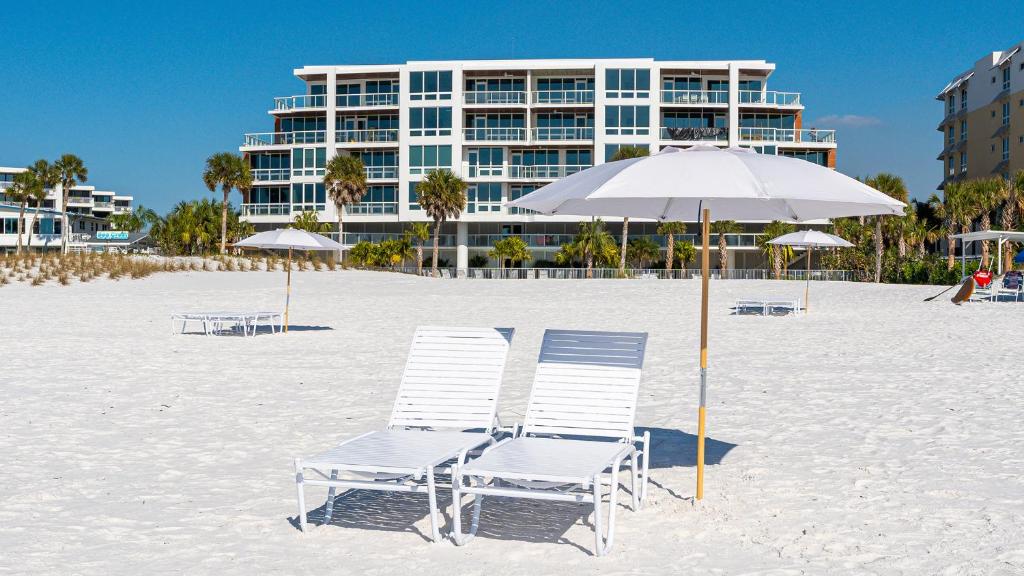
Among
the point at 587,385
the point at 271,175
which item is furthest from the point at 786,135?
the point at 587,385

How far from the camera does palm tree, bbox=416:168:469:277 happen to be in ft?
197

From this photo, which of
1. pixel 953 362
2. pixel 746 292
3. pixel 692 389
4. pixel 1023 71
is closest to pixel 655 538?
pixel 692 389

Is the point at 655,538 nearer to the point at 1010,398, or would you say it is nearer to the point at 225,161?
the point at 1010,398

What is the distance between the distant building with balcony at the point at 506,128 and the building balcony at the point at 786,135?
95 mm

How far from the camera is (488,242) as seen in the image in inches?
2586

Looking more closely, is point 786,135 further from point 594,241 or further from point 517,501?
point 517,501

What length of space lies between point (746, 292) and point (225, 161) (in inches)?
1318

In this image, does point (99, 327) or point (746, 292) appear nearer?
point (99, 327)

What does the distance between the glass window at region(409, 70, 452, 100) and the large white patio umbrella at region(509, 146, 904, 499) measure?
195 feet

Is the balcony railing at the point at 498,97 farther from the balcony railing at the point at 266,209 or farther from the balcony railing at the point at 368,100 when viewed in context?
the balcony railing at the point at 266,209

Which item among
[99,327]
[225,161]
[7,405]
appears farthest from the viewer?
[225,161]

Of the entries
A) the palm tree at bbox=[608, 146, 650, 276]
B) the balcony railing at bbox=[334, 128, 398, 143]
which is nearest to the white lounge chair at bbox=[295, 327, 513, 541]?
the palm tree at bbox=[608, 146, 650, 276]

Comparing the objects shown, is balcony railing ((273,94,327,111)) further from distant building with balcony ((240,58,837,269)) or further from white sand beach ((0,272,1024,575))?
white sand beach ((0,272,1024,575))

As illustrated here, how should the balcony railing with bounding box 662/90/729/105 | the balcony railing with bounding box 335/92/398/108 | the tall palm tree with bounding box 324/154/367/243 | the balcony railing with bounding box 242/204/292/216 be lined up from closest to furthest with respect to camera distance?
1. the tall palm tree with bounding box 324/154/367/243
2. the balcony railing with bounding box 662/90/729/105
3. the balcony railing with bounding box 335/92/398/108
4. the balcony railing with bounding box 242/204/292/216
